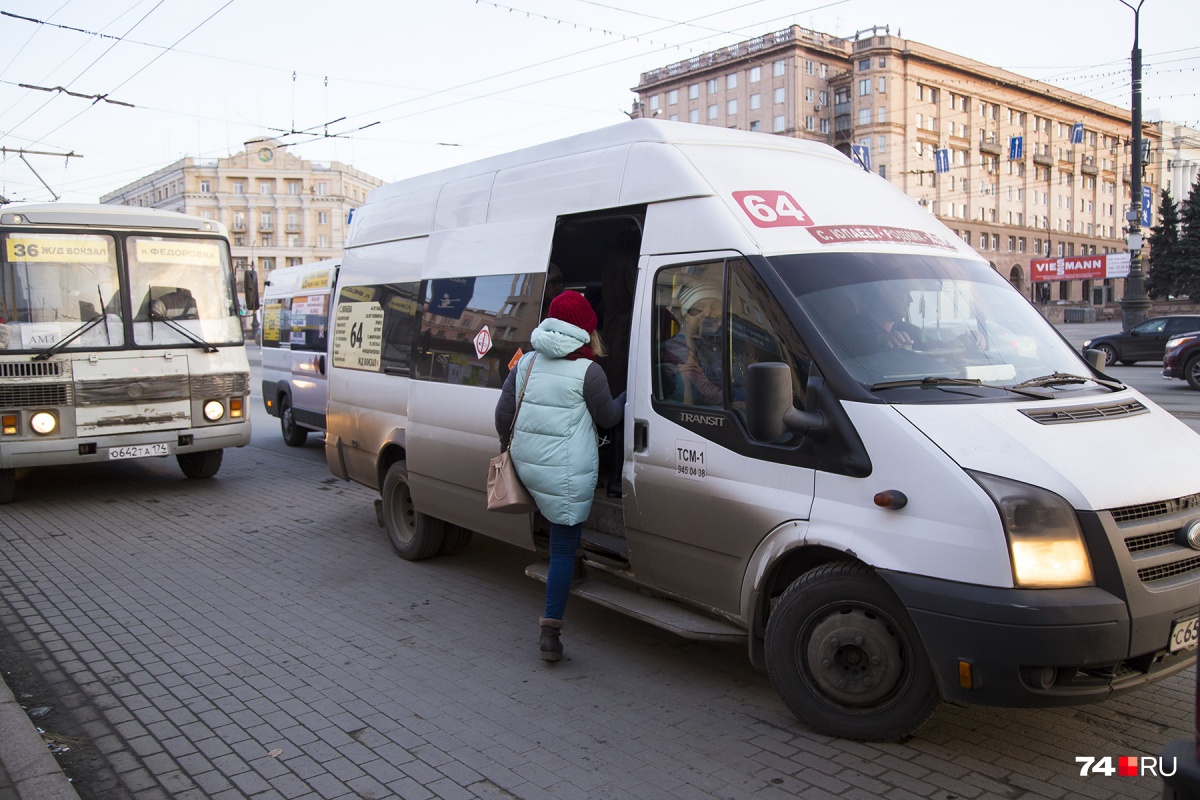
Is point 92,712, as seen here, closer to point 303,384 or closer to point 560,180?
point 560,180

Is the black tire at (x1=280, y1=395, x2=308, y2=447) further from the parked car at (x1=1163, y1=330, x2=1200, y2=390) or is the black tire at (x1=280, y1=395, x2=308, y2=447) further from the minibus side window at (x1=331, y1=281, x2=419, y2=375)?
the parked car at (x1=1163, y1=330, x2=1200, y2=390)

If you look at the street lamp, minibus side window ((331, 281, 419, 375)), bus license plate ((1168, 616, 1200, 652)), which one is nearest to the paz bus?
minibus side window ((331, 281, 419, 375))

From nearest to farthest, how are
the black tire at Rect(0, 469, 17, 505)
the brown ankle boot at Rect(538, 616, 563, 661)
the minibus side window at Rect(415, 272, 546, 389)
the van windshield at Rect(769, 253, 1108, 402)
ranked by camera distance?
1. the van windshield at Rect(769, 253, 1108, 402)
2. the brown ankle boot at Rect(538, 616, 563, 661)
3. the minibus side window at Rect(415, 272, 546, 389)
4. the black tire at Rect(0, 469, 17, 505)

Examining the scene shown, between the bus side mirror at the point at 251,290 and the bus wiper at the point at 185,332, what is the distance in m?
1.06

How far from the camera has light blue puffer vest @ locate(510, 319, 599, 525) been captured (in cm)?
507

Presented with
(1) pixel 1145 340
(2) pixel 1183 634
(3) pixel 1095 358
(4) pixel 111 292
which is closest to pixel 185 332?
(4) pixel 111 292

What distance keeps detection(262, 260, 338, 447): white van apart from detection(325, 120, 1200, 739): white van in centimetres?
771

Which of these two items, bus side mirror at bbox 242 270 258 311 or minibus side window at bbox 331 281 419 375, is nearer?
minibus side window at bbox 331 281 419 375

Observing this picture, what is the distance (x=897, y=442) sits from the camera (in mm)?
3795

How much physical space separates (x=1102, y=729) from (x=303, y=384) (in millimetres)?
11982

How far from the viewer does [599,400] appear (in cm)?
504

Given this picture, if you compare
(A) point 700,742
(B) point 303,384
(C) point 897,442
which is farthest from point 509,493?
(B) point 303,384

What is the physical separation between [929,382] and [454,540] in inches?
175

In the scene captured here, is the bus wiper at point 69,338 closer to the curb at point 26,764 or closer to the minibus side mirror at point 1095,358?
the curb at point 26,764
